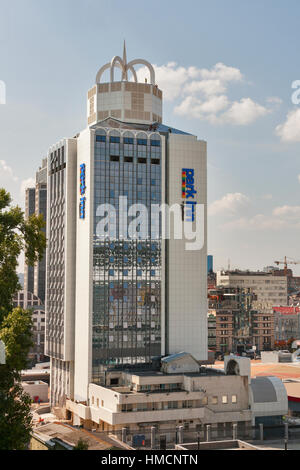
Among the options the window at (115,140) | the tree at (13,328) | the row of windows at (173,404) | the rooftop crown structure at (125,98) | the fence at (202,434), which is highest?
the rooftop crown structure at (125,98)

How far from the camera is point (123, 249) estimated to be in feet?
318

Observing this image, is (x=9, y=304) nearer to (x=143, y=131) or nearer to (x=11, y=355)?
(x=11, y=355)

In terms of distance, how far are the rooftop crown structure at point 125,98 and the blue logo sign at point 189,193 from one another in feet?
39.8

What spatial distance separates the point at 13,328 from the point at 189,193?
67.1 m

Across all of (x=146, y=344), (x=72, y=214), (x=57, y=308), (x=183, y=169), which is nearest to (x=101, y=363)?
(x=146, y=344)

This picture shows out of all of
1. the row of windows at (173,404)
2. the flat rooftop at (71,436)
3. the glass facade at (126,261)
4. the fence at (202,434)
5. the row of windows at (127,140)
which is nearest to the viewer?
the flat rooftop at (71,436)

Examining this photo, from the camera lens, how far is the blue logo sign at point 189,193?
330 feet

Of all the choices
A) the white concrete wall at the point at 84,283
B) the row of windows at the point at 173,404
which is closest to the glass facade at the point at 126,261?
the white concrete wall at the point at 84,283

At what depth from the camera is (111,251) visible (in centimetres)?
9625

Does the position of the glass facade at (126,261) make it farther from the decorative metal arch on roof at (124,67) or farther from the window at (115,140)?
the decorative metal arch on roof at (124,67)

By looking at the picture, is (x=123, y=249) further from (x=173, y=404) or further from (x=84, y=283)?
(x=173, y=404)

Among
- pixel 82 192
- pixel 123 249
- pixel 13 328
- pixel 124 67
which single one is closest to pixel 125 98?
pixel 124 67

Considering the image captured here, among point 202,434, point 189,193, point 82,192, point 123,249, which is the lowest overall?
point 202,434

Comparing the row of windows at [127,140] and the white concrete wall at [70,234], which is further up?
the row of windows at [127,140]
